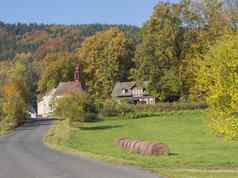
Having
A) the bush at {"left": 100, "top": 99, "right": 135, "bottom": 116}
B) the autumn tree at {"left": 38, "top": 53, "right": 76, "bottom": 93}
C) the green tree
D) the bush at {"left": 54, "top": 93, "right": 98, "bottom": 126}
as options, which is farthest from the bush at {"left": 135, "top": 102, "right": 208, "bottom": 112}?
the green tree

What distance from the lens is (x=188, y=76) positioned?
9431 centimetres

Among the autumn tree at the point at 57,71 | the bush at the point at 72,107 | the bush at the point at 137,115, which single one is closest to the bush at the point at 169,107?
the bush at the point at 137,115

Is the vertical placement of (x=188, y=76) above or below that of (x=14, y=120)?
above

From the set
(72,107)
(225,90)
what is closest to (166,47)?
(72,107)

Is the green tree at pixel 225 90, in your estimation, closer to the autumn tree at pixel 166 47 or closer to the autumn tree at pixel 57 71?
the autumn tree at pixel 166 47

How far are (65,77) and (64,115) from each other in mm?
72524

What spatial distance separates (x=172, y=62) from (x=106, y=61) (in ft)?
99.1

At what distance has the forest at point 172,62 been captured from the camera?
27953 millimetres

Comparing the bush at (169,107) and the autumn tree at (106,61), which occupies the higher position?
the autumn tree at (106,61)

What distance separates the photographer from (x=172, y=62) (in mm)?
98875

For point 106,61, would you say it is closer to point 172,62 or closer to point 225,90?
point 172,62

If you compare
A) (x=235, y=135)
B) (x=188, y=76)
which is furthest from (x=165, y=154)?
(x=188, y=76)

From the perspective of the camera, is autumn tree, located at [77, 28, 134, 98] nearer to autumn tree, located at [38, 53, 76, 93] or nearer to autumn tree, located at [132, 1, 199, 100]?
autumn tree, located at [38, 53, 76, 93]

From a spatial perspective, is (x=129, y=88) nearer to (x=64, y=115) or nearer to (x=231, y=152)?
(x=64, y=115)
